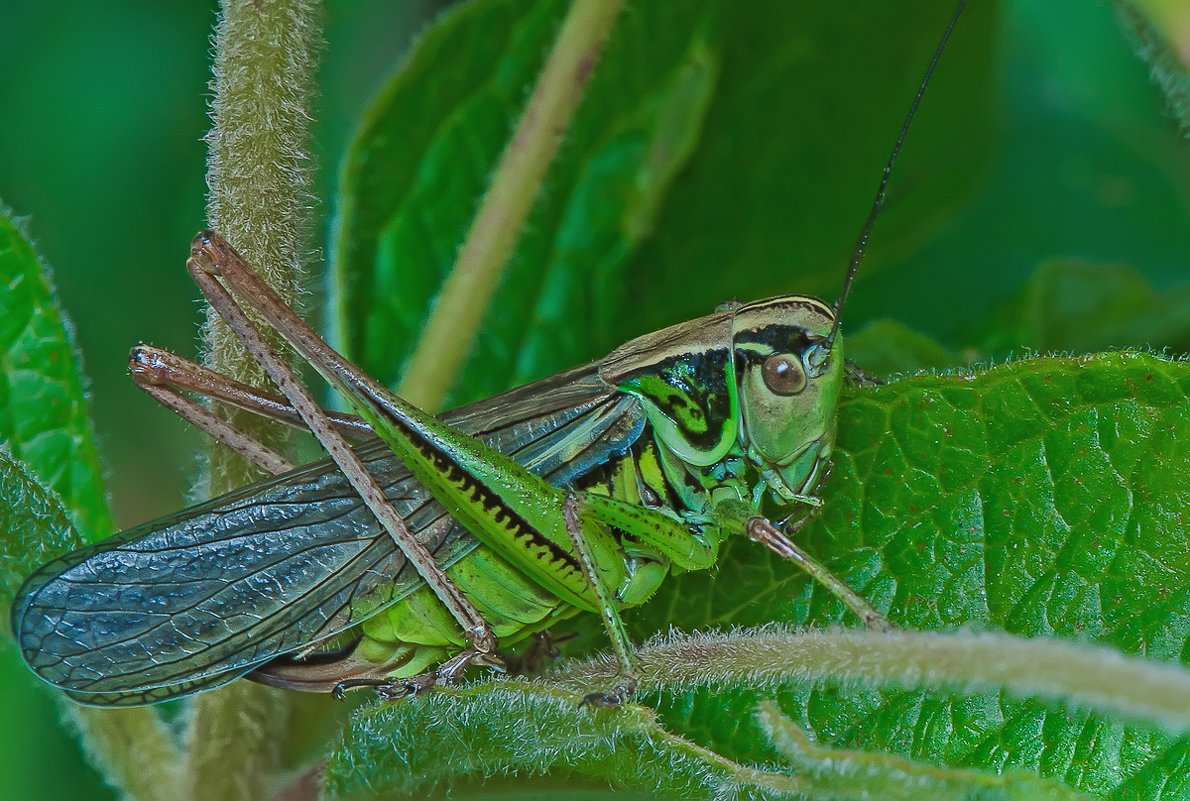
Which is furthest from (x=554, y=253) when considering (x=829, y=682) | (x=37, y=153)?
(x=37, y=153)

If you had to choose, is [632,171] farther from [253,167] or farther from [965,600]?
[965,600]

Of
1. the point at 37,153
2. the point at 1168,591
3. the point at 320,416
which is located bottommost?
the point at 1168,591

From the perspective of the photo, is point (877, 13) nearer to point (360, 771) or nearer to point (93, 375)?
point (360, 771)

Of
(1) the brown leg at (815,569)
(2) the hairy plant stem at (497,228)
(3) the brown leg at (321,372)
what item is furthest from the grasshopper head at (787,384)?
(3) the brown leg at (321,372)

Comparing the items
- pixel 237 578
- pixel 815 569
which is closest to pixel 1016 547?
pixel 815 569

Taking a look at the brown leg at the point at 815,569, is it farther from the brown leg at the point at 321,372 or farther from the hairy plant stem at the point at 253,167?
the hairy plant stem at the point at 253,167

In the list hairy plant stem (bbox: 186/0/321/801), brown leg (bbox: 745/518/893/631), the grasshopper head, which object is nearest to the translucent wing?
hairy plant stem (bbox: 186/0/321/801)
